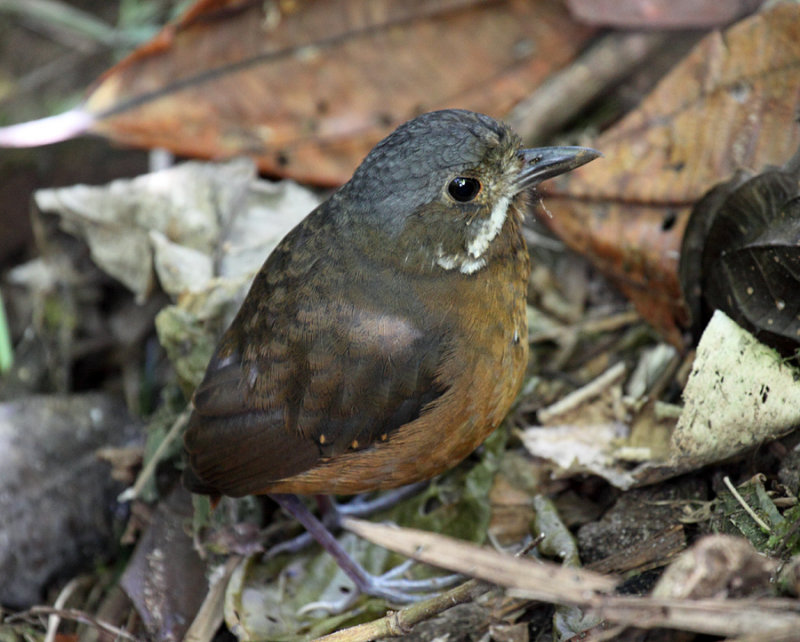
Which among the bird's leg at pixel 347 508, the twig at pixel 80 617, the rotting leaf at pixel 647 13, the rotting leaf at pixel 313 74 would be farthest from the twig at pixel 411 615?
the rotting leaf at pixel 647 13

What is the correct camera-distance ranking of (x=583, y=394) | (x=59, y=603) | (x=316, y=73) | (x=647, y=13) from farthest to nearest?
1. (x=316, y=73)
2. (x=647, y=13)
3. (x=583, y=394)
4. (x=59, y=603)

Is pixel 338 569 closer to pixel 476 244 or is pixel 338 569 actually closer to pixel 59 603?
pixel 59 603

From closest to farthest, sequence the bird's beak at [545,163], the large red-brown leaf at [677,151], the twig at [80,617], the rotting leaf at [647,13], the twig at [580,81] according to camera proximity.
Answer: the bird's beak at [545,163] → the twig at [80,617] → the large red-brown leaf at [677,151] → the rotting leaf at [647,13] → the twig at [580,81]

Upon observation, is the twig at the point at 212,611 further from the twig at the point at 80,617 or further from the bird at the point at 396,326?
the bird at the point at 396,326

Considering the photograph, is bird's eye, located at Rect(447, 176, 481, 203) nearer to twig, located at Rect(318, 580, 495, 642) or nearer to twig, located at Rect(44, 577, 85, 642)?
twig, located at Rect(318, 580, 495, 642)

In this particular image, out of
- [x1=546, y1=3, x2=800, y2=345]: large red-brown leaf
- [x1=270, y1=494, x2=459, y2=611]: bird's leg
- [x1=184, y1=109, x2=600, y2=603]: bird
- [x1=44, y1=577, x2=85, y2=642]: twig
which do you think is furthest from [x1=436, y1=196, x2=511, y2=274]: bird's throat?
[x1=44, y1=577, x2=85, y2=642]: twig

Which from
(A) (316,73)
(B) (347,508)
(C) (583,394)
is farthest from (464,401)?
(A) (316,73)
